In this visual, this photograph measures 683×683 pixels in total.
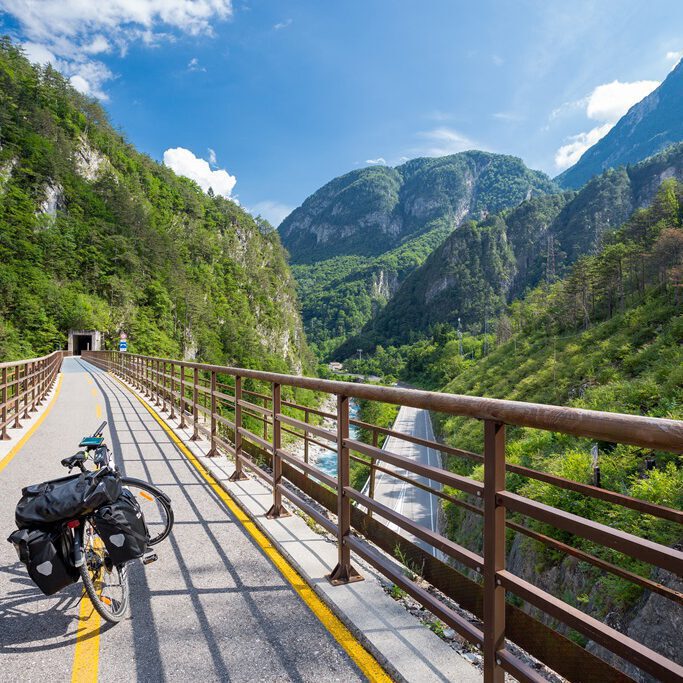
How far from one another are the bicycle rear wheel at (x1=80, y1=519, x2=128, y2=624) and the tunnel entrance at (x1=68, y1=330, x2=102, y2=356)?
196ft

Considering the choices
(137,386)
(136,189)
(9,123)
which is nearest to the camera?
(137,386)

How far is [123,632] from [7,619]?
808 millimetres

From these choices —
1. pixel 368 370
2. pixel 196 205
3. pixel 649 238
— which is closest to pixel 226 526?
pixel 649 238

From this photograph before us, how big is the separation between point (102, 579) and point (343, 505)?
162 centimetres

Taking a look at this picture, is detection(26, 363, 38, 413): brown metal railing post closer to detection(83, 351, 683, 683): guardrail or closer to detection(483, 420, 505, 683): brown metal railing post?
detection(83, 351, 683, 683): guardrail

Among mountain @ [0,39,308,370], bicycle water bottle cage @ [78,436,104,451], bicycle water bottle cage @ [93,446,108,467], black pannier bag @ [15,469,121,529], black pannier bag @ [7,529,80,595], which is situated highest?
mountain @ [0,39,308,370]

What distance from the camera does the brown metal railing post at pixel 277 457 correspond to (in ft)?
15.6

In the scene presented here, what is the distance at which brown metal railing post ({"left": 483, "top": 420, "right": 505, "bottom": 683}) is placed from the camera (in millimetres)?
1965

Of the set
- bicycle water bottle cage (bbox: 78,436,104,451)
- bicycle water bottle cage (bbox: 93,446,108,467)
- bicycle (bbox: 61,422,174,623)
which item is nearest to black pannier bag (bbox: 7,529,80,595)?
bicycle (bbox: 61,422,174,623)

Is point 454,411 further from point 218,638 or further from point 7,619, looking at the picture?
point 7,619

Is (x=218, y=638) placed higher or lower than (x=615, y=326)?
lower

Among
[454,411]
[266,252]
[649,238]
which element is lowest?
[454,411]

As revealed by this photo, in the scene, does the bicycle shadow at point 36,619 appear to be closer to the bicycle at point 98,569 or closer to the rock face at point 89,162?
the bicycle at point 98,569

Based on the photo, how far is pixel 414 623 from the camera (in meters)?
2.92
